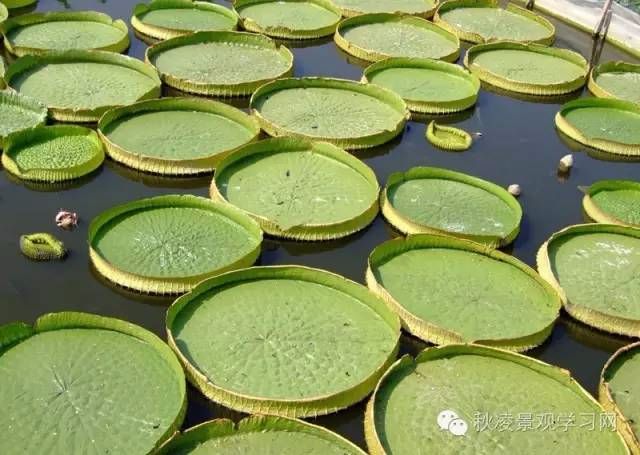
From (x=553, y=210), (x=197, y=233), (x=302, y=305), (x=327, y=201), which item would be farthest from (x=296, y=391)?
(x=553, y=210)

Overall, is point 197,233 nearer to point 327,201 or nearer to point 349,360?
point 327,201

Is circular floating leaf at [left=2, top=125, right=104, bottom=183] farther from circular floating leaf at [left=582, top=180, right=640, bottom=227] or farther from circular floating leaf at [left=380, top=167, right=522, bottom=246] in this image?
circular floating leaf at [left=582, top=180, right=640, bottom=227]

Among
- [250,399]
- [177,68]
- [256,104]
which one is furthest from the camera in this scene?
[177,68]

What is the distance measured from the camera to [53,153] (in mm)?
6473

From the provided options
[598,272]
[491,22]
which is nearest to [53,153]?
[598,272]

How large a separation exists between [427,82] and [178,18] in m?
3.64

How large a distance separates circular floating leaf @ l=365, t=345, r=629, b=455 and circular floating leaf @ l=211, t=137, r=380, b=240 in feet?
5.75

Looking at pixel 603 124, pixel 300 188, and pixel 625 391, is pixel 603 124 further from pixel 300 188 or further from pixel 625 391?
pixel 625 391

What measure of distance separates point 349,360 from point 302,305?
618 millimetres

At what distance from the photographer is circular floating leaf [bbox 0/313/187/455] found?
151 inches

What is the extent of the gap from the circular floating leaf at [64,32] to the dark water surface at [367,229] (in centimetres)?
33

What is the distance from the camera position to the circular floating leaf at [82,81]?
711cm

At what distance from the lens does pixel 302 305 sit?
4973mm

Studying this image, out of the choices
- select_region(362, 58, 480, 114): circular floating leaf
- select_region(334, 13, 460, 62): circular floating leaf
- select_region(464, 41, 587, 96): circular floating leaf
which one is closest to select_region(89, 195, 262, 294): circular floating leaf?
select_region(362, 58, 480, 114): circular floating leaf
